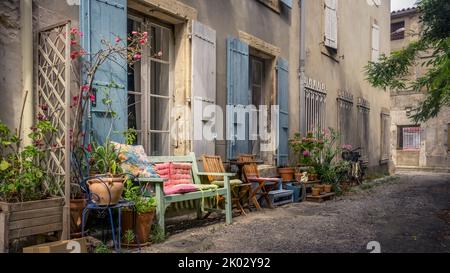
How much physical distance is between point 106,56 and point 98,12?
0.48 meters

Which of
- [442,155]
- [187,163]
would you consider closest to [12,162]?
[187,163]

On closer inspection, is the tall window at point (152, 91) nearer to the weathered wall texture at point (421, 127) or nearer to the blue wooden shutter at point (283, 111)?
the blue wooden shutter at point (283, 111)

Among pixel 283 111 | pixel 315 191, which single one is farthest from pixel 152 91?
pixel 315 191

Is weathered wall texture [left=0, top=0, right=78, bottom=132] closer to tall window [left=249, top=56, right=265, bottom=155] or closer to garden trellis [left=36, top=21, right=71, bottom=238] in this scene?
garden trellis [left=36, top=21, right=71, bottom=238]

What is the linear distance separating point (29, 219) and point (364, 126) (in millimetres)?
10514

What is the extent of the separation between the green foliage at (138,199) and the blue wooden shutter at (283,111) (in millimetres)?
3899

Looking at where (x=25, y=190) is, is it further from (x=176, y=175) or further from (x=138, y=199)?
(x=176, y=175)

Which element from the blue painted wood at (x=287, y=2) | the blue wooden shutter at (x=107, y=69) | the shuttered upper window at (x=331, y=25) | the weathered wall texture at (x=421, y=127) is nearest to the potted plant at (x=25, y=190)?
the blue wooden shutter at (x=107, y=69)

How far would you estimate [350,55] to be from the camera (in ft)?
36.7

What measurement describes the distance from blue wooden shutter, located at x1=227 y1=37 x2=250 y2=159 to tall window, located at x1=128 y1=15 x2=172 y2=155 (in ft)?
3.62

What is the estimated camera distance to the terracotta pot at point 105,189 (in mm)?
3420

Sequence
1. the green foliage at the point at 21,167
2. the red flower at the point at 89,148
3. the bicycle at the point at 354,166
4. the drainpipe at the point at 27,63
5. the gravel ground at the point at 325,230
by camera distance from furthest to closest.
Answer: the bicycle at the point at 354,166
the gravel ground at the point at 325,230
the red flower at the point at 89,148
the drainpipe at the point at 27,63
the green foliage at the point at 21,167

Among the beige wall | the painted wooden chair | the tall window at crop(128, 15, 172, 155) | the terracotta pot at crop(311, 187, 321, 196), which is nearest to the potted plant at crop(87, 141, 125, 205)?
the tall window at crop(128, 15, 172, 155)

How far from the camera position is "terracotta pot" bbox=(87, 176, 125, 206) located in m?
3.42
